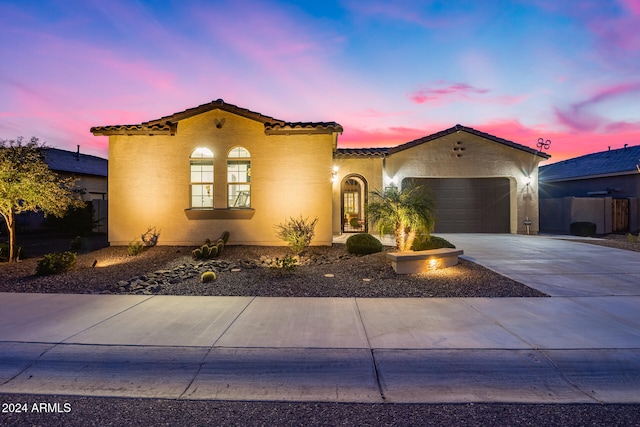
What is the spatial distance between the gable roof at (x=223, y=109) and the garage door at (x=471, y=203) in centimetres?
758

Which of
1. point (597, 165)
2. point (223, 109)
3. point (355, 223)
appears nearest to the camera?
point (223, 109)

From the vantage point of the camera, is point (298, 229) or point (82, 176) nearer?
point (298, 229)

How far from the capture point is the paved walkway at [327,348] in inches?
125

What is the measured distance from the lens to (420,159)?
16.6 metres

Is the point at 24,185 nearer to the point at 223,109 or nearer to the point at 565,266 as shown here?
Answer: the point at 223,109

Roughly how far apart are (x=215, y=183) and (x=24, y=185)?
500 centimetres

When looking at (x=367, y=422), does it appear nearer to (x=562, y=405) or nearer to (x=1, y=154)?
(x=562, y=405)

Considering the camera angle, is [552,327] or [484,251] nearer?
[552,327]

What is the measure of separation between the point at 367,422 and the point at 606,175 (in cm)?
2430

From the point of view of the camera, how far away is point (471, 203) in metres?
17.0

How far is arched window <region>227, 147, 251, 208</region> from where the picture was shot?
11594 millimetres

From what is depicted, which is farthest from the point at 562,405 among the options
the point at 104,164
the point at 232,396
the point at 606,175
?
the point at 104,164

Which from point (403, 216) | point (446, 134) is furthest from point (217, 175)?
point (446, 134)

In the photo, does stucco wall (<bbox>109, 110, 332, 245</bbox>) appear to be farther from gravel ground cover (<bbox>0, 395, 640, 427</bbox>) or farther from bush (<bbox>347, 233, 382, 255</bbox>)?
gravel ground cover (<bbox>0, 395, 640, 427</bbox>)
